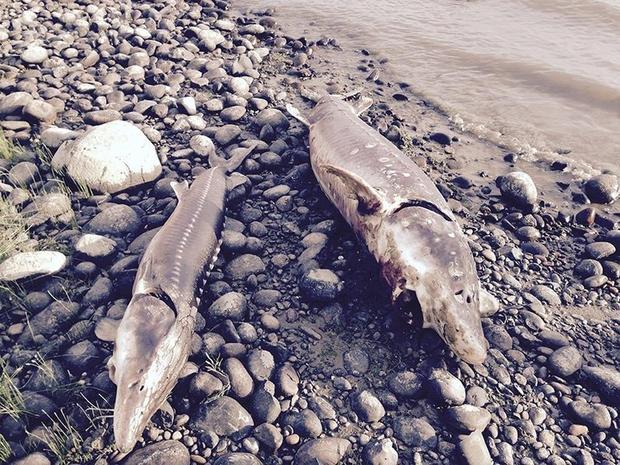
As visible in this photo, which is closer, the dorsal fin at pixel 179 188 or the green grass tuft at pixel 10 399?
the green grass tuft at pixel 10 399

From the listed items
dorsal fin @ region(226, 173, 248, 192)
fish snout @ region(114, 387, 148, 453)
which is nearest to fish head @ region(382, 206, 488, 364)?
dorsal fin @ region(226, 173, 248, 192)

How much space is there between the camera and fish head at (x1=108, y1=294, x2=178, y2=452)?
3459 millimetres

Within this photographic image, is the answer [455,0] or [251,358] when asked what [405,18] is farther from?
[251,358]

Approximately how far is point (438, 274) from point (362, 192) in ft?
3.80

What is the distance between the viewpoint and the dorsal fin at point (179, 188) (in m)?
5.68

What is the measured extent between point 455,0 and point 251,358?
1115cm

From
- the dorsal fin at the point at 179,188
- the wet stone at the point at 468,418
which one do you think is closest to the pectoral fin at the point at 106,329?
the dorsal fin at the point at 179,188

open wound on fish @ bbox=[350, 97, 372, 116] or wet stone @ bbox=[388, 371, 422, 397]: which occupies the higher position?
open wound on fish @ bbox=[350, 97, 372, 116]

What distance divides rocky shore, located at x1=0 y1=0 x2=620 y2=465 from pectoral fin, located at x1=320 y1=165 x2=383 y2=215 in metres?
0.49

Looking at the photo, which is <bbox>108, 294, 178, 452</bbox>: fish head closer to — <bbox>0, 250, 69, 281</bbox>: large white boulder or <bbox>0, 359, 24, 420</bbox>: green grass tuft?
<bbox>0, 359, 24, 420</bbox>: green grass tuft

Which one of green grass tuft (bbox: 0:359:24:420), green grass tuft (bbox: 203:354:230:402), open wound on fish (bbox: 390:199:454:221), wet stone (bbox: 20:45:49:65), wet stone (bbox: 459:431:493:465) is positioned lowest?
green grass tuft (bbox: 0:359:24:420)

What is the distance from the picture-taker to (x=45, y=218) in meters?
5.41

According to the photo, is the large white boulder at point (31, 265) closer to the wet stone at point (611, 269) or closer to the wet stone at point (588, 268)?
the wet stone at point (588, 268)

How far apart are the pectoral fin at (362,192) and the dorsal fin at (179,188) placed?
5.74ft
